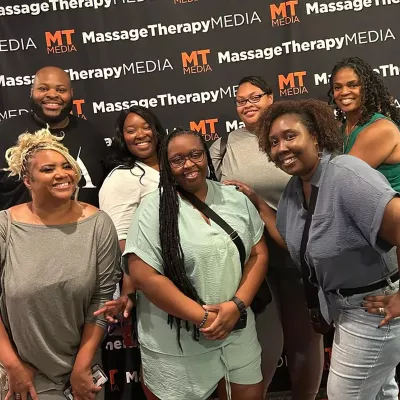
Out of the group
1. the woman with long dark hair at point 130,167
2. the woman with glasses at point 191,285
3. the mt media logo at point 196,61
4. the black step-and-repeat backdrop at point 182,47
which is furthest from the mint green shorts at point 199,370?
the mt media logo at point 196,61

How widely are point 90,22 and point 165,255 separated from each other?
76.3 inches

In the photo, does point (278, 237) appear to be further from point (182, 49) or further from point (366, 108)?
point (182, 49)

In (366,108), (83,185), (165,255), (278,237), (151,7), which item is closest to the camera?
(165,255)

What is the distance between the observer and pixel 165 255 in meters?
2.02

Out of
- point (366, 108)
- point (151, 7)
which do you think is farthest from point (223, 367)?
point (151, 7)

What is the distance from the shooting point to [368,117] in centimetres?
258

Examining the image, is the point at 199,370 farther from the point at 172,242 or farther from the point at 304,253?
the point at 304,253

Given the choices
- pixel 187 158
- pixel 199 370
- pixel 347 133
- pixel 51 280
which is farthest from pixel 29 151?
pixel 347 133

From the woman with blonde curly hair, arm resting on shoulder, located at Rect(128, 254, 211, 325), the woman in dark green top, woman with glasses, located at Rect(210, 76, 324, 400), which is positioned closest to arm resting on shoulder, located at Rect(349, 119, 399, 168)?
the woman in dark green top

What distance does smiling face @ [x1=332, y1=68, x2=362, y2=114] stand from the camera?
2.65m

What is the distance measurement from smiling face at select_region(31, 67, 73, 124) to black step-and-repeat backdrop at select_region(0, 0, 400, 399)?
34 cm

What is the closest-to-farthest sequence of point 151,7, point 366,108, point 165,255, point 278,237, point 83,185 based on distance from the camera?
1. point 165,255
2. point 278,237
3. point 366,108
4. point 83,185
5. point 151,7

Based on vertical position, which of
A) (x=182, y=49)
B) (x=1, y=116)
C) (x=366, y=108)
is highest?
(x=182, y=49)

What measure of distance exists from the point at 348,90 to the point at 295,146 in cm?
101
